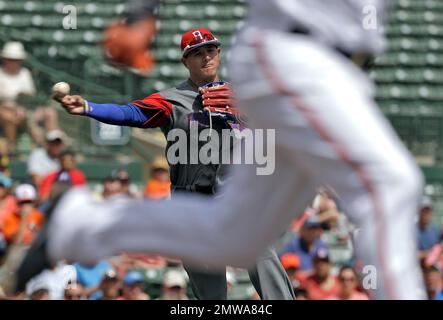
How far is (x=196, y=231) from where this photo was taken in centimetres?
357

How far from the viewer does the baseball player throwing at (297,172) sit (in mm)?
3225

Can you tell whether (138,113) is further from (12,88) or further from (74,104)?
(12,88)

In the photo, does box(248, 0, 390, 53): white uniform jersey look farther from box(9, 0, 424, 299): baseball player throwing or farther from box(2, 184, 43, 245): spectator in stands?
box(2, 184, 43, 245): spectator in stands

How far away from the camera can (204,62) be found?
A: 221 inches

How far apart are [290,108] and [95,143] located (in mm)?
7701

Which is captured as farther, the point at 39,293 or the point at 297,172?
the point at 39,293

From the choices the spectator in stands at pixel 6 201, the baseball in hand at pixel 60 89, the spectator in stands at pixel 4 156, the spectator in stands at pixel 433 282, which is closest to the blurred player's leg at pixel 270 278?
the baseball in hand at pixel 60 89

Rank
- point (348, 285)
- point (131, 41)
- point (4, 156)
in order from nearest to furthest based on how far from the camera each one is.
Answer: point (131, 41)
point (348, 285)
point (4, 156)

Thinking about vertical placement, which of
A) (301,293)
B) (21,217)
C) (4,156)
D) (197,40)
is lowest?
(301,293)

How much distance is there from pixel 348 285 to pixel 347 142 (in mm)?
4780

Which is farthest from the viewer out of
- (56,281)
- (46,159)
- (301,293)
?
(46,159)

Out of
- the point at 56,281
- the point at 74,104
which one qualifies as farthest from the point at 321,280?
the point at 74,104

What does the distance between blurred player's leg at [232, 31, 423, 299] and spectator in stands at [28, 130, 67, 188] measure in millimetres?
6305

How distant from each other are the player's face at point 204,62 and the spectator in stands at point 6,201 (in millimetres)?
3375
